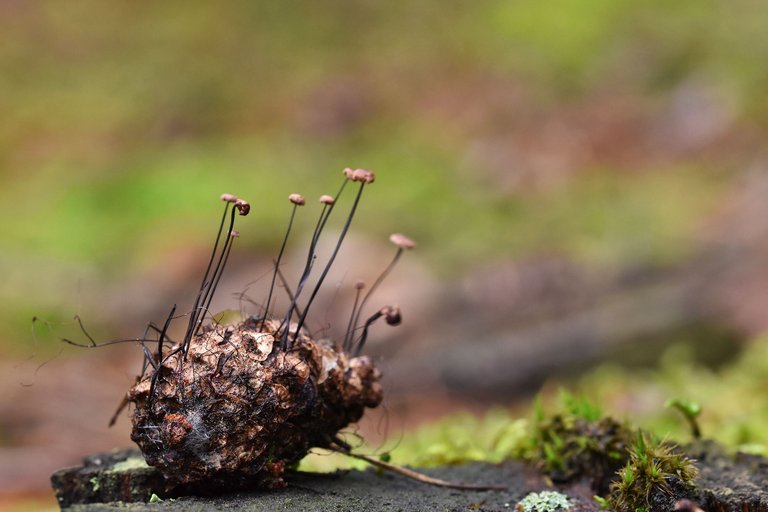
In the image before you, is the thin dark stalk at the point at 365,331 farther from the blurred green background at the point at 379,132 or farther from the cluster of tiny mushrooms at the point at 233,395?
the blurred green background at the point at 379,132

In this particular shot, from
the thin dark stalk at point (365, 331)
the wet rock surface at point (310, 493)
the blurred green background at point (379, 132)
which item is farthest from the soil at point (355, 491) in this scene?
the blurred green background at point (379, 132)

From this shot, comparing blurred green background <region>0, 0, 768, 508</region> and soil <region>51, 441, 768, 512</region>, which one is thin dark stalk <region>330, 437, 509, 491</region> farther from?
blurred green background <region>0, 0, 768, 508</region>

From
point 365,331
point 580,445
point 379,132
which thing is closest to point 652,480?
point 580,445

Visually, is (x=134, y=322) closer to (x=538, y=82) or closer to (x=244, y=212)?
(x=244, y=212)

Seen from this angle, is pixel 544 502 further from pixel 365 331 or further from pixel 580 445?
pixel 365 331

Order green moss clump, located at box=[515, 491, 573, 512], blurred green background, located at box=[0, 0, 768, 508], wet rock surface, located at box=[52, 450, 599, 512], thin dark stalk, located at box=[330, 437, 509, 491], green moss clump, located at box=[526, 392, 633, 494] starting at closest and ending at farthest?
wet rock surface, located at box=[52, 450, 599, 512]
green moss clump, located at box=[515, 491, 573, 512]
thin dark stalk, located at box=[330, 437, 509, 491]
green moss clump, located at box=[526, 392, 633, 494]
blurred green background, located at box=[0, 0, 768, 508]

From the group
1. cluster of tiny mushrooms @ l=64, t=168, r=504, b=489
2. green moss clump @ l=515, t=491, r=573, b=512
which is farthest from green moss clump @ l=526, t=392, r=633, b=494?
cluster of tiny mushrooms @ l=64, t=168, r=504, b=489
